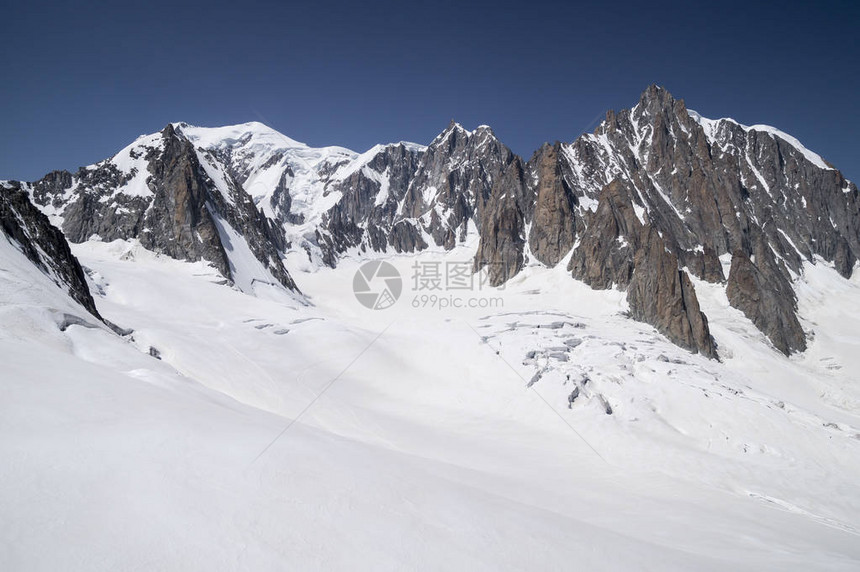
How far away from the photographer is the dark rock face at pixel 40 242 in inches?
588

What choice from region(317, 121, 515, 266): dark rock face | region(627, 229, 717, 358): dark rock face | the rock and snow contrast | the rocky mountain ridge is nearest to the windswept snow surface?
the rock and snow contrast

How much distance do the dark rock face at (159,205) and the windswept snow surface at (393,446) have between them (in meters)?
13.7

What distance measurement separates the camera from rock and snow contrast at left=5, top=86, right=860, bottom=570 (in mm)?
4242

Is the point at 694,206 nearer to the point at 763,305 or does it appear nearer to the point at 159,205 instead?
the point at 763,305

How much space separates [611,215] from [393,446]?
58.6 metres

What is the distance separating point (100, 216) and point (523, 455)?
6170cm

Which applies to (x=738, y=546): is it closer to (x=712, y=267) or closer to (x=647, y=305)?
(x=647, y=305)

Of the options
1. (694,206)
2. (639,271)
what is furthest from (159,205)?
(694,206)

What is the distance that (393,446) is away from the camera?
14.5 metres

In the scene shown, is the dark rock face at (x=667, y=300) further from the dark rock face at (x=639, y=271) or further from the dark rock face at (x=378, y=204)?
the dark rock face at (x=378, y=204)

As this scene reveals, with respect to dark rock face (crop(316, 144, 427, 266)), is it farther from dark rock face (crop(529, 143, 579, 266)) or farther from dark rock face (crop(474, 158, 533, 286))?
dark rock face (crop(529, 143, 579, 266))

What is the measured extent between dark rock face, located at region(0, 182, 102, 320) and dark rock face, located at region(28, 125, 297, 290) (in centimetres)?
2911

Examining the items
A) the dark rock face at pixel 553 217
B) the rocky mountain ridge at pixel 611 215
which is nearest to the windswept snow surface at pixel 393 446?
the rocky mountain ridge at pixel 611 215

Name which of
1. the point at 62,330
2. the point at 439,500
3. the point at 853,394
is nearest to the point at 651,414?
the point at 439,500
